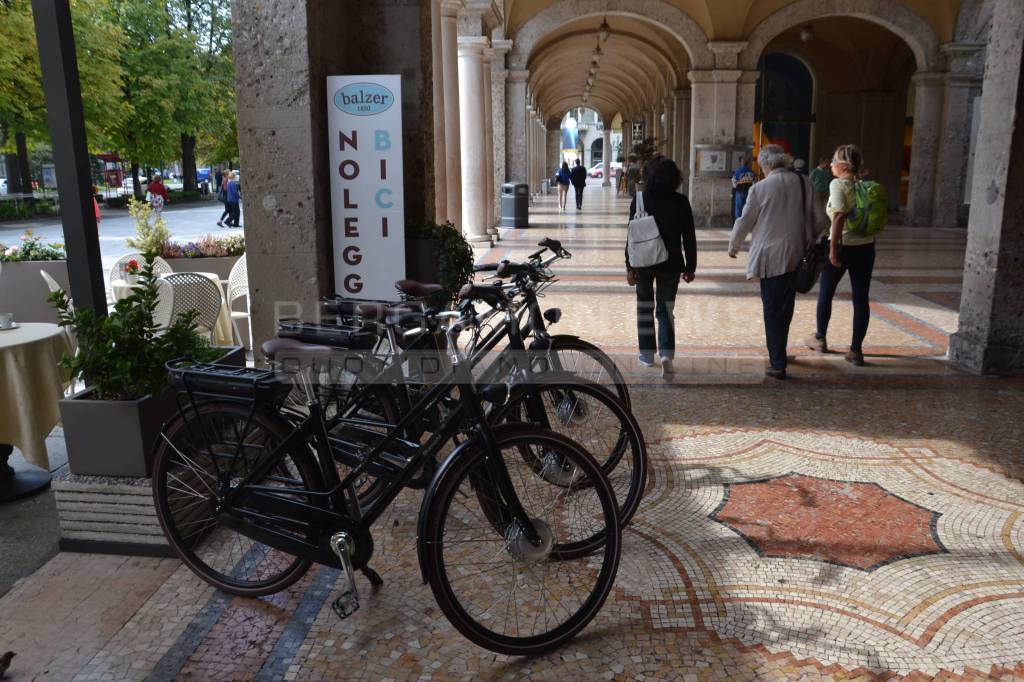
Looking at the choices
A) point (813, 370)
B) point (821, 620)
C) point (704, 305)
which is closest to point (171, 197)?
point (704, 305)

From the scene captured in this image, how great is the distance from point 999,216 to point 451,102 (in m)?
8.03

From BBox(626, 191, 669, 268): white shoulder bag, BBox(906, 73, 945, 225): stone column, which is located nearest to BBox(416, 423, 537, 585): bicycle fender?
BBox(626, 191, 669, 268): white shoulder bag

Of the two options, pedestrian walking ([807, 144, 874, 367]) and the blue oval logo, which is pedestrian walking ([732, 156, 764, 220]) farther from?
the blue oval logo

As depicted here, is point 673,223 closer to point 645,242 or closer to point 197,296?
point 645,242

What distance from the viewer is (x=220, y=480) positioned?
2.86 metres

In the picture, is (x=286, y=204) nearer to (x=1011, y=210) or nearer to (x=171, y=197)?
(x=1011, y=210)

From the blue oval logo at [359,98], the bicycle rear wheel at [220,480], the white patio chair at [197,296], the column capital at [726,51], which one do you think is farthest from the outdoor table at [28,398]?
the column capital at [726,51]

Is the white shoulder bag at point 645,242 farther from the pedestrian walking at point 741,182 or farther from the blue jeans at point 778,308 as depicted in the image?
the pedestrian walking at point 741,182

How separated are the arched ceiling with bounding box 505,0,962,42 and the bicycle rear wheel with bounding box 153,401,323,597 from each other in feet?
51.6

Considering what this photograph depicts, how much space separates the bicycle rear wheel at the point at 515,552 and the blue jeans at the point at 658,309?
10.1 ft

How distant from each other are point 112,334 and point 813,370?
4680mm

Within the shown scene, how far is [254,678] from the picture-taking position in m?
2.54

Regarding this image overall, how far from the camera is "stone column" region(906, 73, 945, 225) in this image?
55.9ft

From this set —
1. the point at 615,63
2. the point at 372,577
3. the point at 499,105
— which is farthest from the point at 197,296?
the point at 615,63
